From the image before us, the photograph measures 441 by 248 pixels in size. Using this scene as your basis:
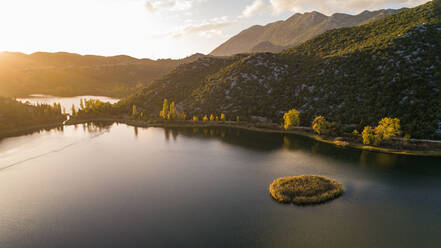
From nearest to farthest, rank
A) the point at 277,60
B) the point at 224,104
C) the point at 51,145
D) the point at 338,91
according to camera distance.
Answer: the point at 51,145 < the point at 338,91 < the point at 224,104 < the point at 277,60

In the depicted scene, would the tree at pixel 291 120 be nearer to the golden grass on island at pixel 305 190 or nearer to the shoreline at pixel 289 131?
the shoreline at pixel 289 131

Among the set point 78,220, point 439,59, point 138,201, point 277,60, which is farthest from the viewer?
point 277,60

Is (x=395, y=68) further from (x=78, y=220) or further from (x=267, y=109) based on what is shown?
(x=78, y=220)

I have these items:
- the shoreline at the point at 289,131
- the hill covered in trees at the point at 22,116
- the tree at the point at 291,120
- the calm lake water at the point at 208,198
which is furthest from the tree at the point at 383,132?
the hill covered in trees at the point at 22,116

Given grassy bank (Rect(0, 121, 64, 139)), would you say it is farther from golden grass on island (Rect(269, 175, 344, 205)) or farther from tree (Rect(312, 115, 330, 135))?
tree (Rect(312, 115, 330, 135))

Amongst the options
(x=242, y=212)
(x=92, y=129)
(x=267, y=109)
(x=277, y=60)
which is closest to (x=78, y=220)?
(x=242, y=212)

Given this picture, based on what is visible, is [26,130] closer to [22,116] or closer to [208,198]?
[22,116]

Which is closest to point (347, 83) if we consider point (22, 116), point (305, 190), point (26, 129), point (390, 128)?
point (390, 128)
